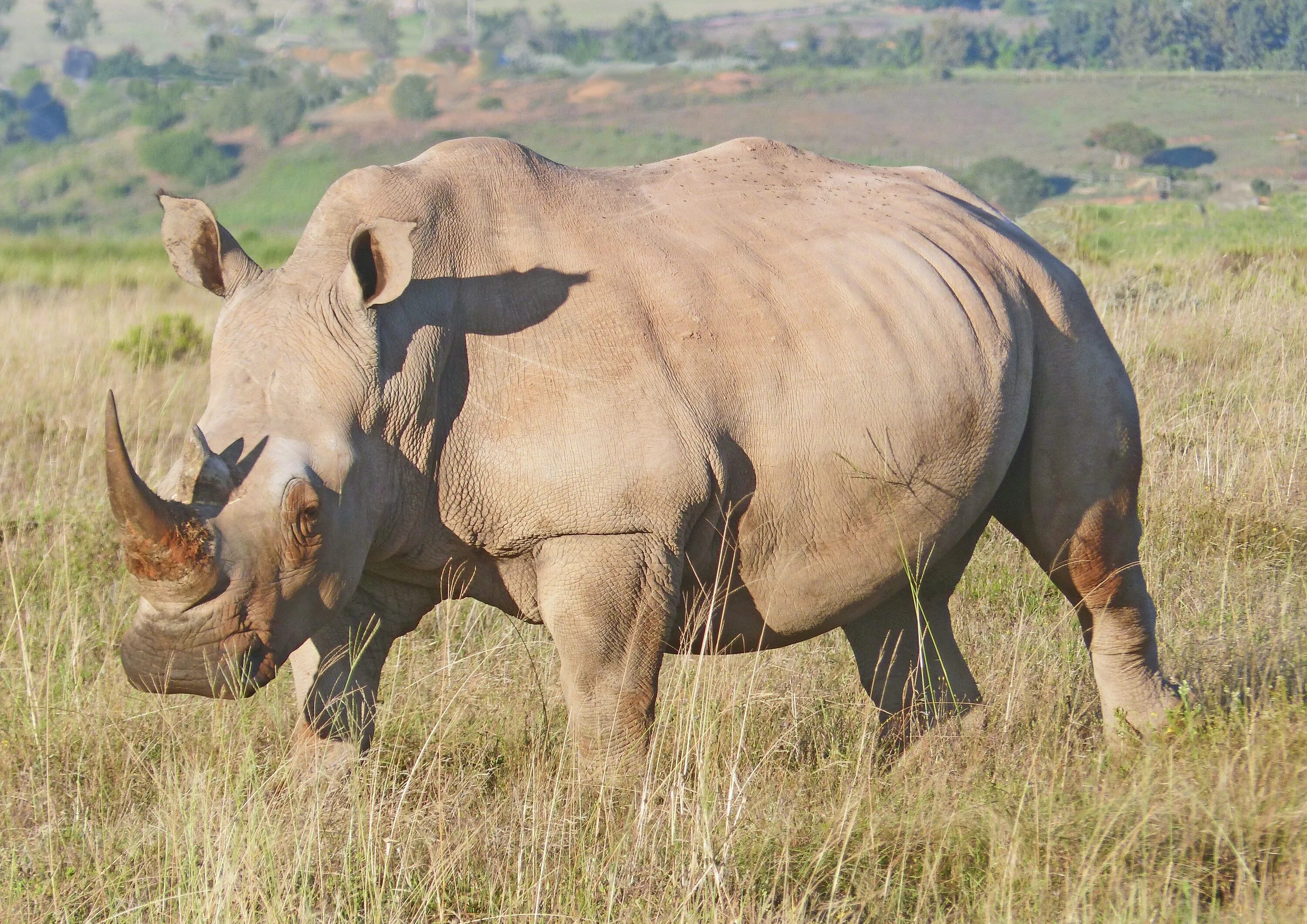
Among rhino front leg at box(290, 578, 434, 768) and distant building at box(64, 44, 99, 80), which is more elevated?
rhino front leg at box(290, 578, 434, 768)

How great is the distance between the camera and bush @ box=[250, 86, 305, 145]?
91375 mm

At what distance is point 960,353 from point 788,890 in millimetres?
1570

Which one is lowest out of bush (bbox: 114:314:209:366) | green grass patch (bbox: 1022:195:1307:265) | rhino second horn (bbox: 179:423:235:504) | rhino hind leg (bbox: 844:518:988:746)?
green grass patch (bbox: 1022:195:1307:265)

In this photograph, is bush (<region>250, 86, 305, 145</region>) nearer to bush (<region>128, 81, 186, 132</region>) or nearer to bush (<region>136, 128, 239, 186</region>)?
bush (<region>136, 128, 239, 186</region>)

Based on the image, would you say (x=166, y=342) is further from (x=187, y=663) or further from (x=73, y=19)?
(x=73, y=19)

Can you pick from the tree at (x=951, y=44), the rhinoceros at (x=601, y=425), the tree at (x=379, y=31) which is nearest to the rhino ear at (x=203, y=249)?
the rhinoceros at (x=601, y=425)

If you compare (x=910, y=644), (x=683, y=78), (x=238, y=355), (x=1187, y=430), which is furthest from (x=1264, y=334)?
(x=683, y=78)

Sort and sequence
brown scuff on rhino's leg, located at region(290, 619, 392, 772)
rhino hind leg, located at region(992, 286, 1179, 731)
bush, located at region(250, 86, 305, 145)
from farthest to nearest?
1. bush, located at region(250, 86, 305, 145)
2. rhino hind leg, located at region(992, 286, 1179, 731)
3. brown scuff on rhino's leg, located at region(290, 619, 392, 772)

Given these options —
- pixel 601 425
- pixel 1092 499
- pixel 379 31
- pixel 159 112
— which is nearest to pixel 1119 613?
pixel 1092 499

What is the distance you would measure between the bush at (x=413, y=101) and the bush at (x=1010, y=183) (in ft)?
139

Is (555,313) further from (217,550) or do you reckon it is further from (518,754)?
(518,754)

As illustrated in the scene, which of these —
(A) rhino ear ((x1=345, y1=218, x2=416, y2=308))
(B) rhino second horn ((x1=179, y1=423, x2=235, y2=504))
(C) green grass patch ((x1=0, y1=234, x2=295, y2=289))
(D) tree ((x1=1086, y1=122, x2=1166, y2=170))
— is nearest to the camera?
(B) rhino second horn ((x1=179, y1=423, x2=235, y2=504))

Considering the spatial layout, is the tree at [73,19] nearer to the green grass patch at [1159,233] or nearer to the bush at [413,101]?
the bush at [413,101]

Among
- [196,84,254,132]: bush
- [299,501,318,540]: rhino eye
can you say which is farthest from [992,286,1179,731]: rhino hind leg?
[196,84,254,132]: bush
